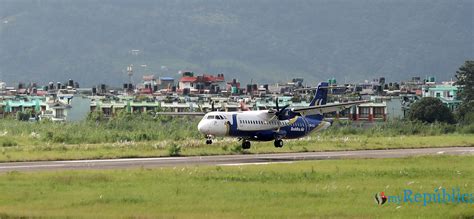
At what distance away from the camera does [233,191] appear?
36094 millimetres

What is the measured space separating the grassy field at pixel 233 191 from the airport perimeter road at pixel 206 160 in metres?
3.98

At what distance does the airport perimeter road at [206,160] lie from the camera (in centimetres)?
4819

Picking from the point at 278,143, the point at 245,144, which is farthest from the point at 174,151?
the point at 278,143

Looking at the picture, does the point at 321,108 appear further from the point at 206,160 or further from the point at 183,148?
the point at 206,160

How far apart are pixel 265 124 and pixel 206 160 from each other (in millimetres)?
11918

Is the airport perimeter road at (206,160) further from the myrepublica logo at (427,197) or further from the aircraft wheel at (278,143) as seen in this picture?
the myrepublica logo at (427,197)

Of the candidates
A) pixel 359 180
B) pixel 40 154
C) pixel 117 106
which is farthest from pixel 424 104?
pixel 359 180

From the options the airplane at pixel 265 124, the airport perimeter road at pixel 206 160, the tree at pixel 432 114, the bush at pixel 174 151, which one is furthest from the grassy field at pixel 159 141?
the tree at pixel 432 114

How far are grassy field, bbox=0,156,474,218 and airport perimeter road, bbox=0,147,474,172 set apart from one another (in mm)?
3984

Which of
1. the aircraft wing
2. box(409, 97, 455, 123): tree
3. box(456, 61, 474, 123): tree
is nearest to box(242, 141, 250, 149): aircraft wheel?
the aircraft wing

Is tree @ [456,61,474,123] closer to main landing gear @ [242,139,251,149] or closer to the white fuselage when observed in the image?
the white fuselage

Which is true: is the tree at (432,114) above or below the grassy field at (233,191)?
above

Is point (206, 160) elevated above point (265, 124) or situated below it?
below

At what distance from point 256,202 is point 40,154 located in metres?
26.2
